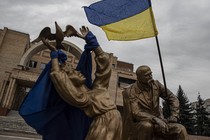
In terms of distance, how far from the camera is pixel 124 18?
472 cm

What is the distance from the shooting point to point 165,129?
3744mm

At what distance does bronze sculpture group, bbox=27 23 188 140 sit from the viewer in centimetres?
306

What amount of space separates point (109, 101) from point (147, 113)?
108cm

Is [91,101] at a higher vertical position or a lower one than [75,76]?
lower

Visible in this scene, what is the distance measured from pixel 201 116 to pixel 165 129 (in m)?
23.6

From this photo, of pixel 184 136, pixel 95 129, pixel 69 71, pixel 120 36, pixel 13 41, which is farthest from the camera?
pixel 13 41

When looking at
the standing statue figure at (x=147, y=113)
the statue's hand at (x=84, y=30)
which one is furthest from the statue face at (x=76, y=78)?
the standing statue figure at (x=147, y=113)

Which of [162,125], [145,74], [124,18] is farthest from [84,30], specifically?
[162,125]

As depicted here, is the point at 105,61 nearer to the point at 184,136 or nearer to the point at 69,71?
the point at 69,71

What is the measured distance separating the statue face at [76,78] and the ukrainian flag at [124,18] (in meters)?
1.28

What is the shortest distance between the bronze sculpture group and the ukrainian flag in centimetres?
75

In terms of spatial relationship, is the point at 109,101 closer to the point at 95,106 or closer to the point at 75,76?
the point at 95,106

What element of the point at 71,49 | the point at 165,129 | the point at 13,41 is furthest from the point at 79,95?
the point at 13,41

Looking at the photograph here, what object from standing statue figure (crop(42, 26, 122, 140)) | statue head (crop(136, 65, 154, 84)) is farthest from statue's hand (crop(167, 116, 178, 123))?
standing statue figure (crop(42, 26, 122, 140))
